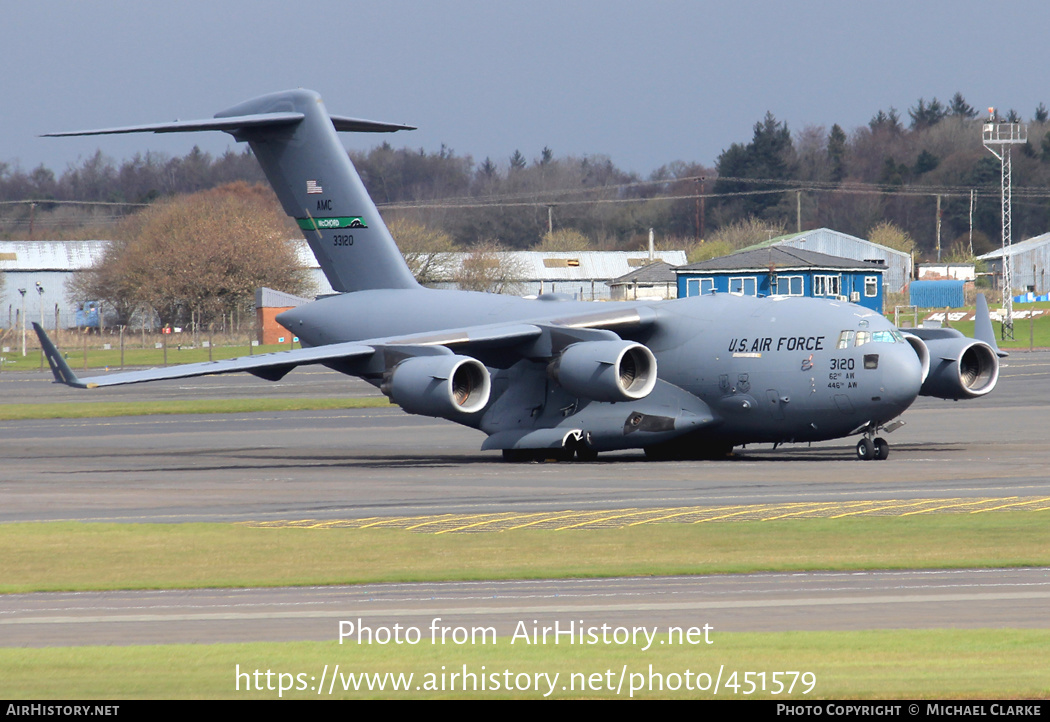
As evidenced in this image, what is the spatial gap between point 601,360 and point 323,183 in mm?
9057

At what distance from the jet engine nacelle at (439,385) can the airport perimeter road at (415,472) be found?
123cm

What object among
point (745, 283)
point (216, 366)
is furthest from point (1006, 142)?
point (216, 366)

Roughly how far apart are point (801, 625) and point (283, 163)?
23.1 m

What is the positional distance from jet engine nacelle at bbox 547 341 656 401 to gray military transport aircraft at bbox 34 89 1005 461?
3cm

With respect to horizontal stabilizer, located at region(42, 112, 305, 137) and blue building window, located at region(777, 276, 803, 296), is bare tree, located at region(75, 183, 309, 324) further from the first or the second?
horizontal stabilizer, located at region(42, 112, 305, 137)

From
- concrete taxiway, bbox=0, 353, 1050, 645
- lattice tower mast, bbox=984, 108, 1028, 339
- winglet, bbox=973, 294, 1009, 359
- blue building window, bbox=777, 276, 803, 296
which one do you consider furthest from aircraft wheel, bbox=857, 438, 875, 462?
blue building window, bbox=777, 276, 803, 296

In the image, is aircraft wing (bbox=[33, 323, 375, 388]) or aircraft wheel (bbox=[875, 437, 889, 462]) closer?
aircraft wing (bbox=[33, 323, 375, 388])

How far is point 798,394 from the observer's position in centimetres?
2656

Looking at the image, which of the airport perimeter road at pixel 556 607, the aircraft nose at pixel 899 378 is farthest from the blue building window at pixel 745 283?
the airport perimeter road at pixel 556 607

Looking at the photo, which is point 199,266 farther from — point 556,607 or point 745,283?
point 556,607

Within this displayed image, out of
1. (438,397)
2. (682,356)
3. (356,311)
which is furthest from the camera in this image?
(356,311)

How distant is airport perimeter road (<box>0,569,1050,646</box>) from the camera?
37.0ft

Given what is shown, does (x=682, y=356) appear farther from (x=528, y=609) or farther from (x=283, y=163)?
(x=528, y=609)

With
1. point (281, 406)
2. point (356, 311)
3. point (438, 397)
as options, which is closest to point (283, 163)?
point (356, 311)
